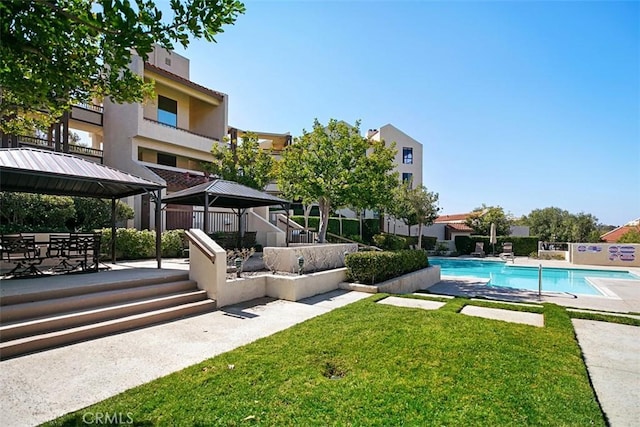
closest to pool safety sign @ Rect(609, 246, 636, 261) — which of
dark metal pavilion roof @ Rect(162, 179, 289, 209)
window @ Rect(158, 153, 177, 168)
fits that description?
dark metal pavilion roof @ Rect(162, 179, 289, 209)

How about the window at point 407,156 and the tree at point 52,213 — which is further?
the window at point 407,156

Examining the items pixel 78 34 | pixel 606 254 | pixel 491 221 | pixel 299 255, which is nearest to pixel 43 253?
pixel 299 255

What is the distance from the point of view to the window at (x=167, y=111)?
949 inches

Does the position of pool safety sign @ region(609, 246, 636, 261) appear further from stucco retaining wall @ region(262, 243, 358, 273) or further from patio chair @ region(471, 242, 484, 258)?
stucco retaining wall @ region(262, 243, 358, 273)

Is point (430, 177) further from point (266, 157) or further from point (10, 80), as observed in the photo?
point (10, 80)

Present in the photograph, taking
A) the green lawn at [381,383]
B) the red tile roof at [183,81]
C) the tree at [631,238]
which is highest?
the red tile roof at [183,81]

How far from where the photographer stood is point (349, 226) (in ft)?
97.9

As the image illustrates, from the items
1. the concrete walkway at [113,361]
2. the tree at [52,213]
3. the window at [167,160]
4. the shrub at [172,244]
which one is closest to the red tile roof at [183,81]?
the window at [167,160]

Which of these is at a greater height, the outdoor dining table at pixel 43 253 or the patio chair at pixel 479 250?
the outdoor dining table at pixel 43 253

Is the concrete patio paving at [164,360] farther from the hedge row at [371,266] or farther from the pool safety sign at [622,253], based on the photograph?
the pool safety sign at [622,253]

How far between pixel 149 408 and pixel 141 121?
20.4 metres

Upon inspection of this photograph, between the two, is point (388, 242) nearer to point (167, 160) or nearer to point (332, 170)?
point (332, 170)

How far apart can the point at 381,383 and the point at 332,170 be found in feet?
45.3

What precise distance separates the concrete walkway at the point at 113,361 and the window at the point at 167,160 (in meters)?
19.6
